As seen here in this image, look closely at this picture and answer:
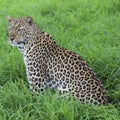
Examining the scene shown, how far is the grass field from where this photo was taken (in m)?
4.58

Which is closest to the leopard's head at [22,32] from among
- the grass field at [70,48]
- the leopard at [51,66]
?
the leopard at [51,66]

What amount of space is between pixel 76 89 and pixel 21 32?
1087mm

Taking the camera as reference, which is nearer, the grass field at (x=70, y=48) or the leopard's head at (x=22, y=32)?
the grass field at (x=70, y=48)

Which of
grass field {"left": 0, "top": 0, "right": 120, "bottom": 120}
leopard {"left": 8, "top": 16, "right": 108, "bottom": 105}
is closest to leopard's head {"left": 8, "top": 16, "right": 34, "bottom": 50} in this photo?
leopard {"left": 8, "top": 16, "right": 108, "bottom": 105}

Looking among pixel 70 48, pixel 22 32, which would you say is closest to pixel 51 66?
pixel 22 32

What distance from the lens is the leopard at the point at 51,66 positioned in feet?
16.2

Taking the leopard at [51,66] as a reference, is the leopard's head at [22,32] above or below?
above

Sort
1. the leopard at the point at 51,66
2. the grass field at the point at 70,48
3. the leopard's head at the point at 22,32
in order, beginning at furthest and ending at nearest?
the leopard's head at the point at 22,32
the leopard at the point at 51,66
the grass field at the point at 70,48

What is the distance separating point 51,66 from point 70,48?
117cm

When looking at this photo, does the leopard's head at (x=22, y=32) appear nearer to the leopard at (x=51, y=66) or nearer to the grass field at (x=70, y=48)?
the leopard at (x=51, y=66)

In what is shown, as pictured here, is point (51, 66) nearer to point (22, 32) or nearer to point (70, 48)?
point (22, 32)

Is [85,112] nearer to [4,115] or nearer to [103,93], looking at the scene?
[103,93]

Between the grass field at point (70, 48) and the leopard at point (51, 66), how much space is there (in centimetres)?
22

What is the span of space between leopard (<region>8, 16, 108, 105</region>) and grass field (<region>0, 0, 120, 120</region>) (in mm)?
220
